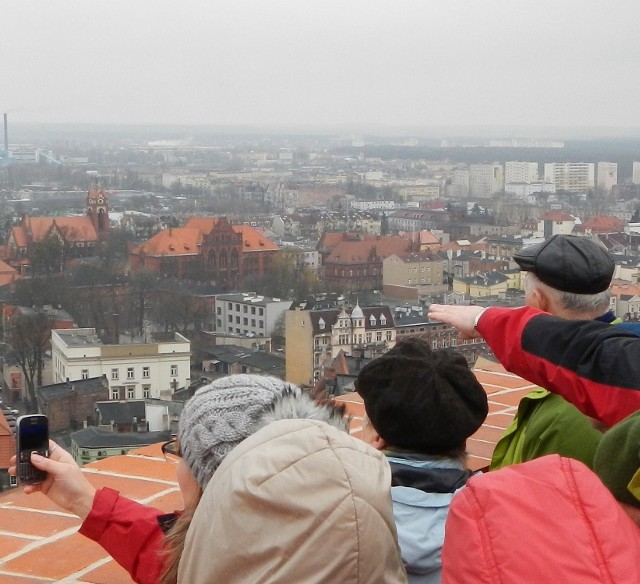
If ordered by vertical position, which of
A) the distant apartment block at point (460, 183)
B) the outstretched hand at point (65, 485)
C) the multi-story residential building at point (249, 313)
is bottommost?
the multi-story residential building at point (249, 313)

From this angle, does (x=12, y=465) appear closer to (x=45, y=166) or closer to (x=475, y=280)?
(x=475, y=280)

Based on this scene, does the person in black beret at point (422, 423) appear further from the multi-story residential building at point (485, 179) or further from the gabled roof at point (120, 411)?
the multi-story residential building at point (485, 179)

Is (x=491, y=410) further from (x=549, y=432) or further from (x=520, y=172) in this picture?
(x=520, y=172)

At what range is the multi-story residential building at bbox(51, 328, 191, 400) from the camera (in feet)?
33.0

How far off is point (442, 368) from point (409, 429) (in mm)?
72

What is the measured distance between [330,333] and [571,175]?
15.4 meters

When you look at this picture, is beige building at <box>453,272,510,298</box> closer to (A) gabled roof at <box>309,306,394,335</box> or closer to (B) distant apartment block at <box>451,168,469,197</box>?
(A) gabled roof at <box>309,306,394,335</box>

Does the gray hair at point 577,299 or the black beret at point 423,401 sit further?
the gray hair at point 577,299

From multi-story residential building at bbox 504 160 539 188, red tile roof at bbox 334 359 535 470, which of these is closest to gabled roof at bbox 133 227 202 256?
A: multi-story residential building at bbox 504 160 539 188

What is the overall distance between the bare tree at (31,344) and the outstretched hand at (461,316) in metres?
8.31

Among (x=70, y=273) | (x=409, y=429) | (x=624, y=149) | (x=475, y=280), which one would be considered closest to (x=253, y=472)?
(x=409, y=429)

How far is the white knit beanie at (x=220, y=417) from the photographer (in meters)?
0.89

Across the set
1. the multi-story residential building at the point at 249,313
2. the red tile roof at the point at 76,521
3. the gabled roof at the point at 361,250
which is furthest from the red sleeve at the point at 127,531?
the gabled roof at the point at 361,250

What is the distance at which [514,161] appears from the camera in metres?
27.4
